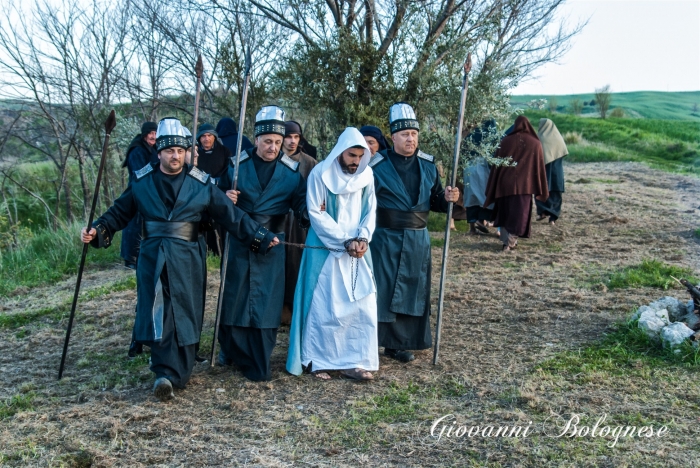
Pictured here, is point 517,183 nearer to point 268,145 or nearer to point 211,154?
point 211,154

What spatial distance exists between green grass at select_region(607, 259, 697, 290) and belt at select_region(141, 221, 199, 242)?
14.9 feet

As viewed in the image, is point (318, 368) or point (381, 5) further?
point (381, 5)

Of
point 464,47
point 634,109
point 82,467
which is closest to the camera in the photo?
point 82,467

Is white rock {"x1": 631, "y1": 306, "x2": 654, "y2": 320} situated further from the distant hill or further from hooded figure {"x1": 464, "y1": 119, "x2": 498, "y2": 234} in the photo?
the distant hill

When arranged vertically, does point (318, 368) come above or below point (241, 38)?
below

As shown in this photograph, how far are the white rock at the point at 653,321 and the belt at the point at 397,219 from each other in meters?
1.90

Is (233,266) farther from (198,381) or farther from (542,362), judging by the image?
(542,362)

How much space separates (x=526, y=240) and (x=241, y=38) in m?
5.28

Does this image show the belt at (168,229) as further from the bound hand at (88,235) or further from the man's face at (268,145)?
the man's face at (268,145)

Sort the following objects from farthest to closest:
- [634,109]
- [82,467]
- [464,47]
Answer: [634,109] < [464,47] < [82,467]

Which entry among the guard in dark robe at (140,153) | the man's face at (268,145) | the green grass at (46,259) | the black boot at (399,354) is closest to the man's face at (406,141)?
the man's face at (268,145)

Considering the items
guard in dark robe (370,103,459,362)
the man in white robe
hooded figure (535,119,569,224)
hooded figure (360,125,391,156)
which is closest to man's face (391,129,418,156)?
guard in dark robe (370,103,459,362)

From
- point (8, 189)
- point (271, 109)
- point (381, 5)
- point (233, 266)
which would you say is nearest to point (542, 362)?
point (233, 266)

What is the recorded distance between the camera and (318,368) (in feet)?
17.6
